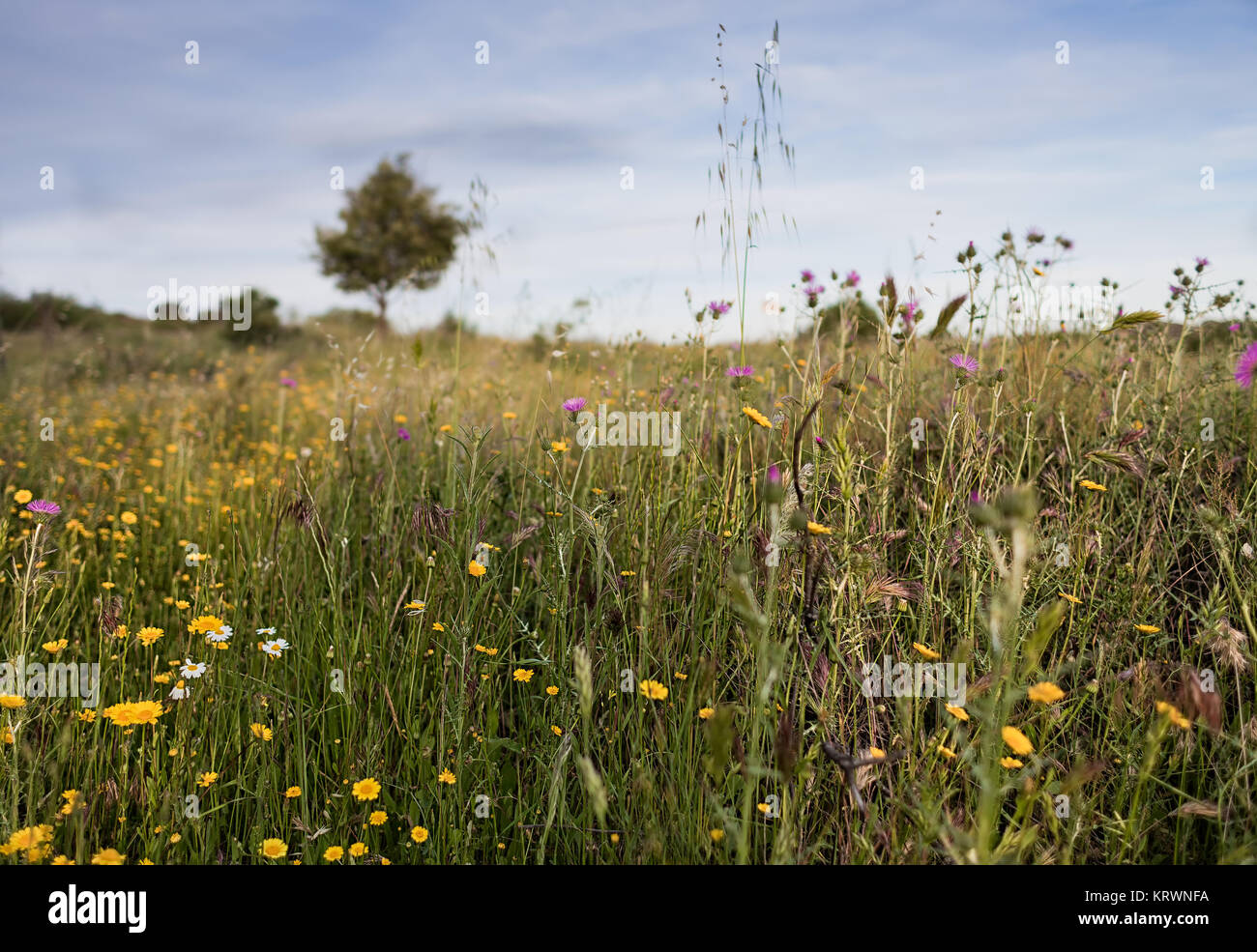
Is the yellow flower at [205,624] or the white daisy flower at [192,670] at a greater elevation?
the yellow flower at [205,624]

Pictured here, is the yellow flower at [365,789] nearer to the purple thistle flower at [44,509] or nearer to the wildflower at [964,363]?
the purple thistle flower at [44,509]

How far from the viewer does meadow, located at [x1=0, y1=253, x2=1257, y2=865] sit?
1286 mm

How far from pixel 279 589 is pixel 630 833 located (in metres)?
1.53

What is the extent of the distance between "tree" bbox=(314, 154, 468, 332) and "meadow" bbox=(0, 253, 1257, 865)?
21273 millimetres

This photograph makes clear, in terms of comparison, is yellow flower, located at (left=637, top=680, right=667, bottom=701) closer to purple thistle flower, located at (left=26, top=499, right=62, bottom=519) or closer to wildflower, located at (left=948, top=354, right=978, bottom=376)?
wildflower, located at (left=948, top=354, right=978, bottom=376)

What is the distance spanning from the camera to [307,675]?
1827mm

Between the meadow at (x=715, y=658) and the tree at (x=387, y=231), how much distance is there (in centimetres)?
2127

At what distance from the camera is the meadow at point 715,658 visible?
129 cm

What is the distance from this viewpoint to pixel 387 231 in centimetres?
2236

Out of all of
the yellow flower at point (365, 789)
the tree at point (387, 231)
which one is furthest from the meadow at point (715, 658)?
the tree at point (387, 231)

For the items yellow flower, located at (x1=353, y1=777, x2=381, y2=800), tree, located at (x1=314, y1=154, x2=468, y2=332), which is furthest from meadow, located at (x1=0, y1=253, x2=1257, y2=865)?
tree, located at (x1=314, y1=154, x2=468, y2=332)

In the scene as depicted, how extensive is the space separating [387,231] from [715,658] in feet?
78.4
